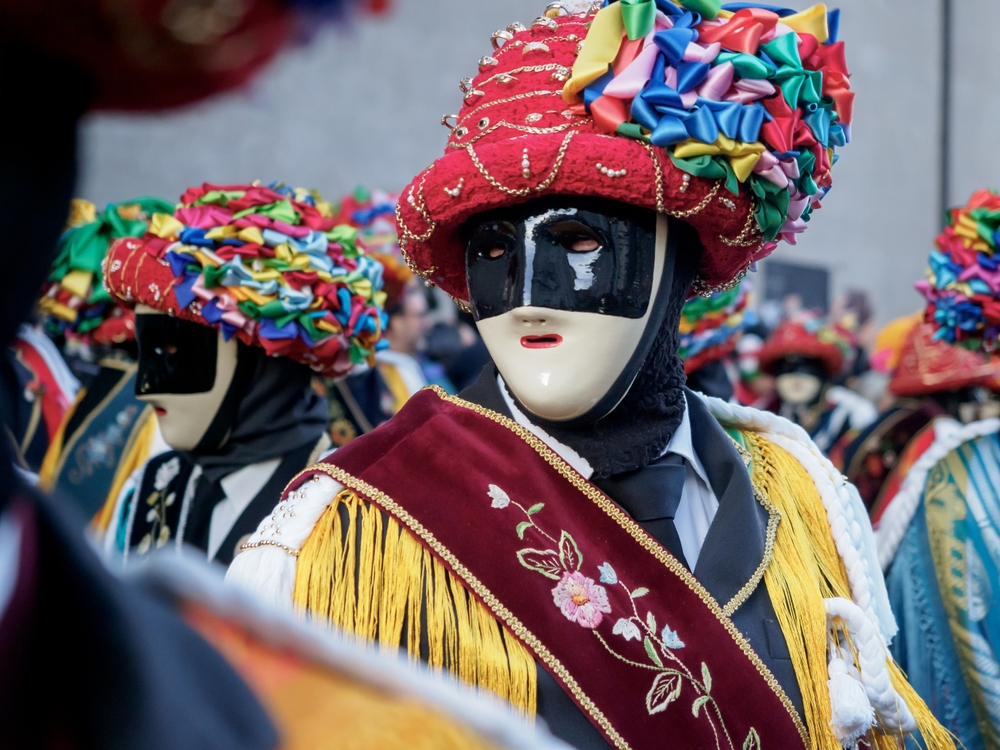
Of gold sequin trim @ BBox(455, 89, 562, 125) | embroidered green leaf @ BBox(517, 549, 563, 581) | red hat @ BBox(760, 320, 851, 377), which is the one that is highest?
gold sequin trim @ BBox(455, 89, 562, 125)

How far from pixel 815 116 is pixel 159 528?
2.10 metres

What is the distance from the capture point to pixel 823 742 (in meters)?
1.74

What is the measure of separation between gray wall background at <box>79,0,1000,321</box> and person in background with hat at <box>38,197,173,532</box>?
98 centimetres

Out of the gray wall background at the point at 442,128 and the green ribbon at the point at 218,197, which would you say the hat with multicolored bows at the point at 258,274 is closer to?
the green ribbon at the point at 218,197

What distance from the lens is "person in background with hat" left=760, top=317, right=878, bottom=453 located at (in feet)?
23.8

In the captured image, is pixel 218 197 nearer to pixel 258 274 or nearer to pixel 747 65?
pixel 258 274

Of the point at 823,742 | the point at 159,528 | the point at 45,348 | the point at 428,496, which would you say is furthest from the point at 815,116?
the point at 45,348

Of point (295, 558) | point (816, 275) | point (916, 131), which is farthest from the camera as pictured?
point (916, 131)

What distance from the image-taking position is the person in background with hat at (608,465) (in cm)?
163

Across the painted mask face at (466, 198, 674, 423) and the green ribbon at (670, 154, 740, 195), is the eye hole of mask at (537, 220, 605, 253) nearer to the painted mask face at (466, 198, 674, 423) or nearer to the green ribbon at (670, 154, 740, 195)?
the painted mask face at (466, 198, 674, 423)

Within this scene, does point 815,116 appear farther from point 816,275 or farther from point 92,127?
point 816,275

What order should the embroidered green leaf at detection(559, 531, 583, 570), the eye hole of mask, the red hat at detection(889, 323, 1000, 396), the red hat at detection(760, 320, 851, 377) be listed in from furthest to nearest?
the red hat at detection(760, 320, 851, 377) → the red hat at detection(889, 323, 1000, 396) → the eye hole of mask → the embroidered green leaf at detection(559, 531, 583, 570)

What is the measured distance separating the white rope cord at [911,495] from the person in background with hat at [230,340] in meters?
1.63

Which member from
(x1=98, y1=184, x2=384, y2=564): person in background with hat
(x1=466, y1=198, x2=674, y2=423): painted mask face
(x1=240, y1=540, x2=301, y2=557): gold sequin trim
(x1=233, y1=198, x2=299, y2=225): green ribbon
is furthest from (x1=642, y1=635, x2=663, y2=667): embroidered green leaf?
(x1=233, y1=198, x2=299, y2=225): green ribbon
